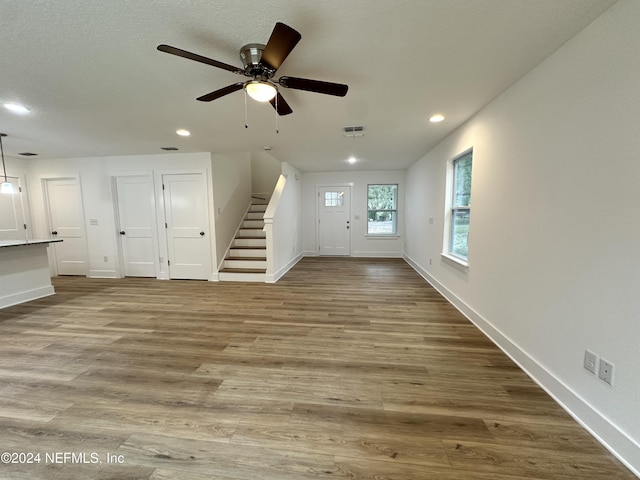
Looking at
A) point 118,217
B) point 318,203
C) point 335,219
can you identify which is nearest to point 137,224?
point 118,217

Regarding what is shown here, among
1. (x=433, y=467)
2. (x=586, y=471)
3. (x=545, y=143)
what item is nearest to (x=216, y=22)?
(x=545, y=143)

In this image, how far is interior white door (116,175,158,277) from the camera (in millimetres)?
4973

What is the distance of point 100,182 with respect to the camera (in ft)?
16.4

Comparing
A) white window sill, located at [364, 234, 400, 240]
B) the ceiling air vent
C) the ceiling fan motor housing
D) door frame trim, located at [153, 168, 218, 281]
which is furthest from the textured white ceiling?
white window sill, located at [364, 234, 400, 240]

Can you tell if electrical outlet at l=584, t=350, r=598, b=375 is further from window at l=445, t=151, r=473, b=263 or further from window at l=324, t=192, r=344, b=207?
window at l=324, t=192, r=344, b=207

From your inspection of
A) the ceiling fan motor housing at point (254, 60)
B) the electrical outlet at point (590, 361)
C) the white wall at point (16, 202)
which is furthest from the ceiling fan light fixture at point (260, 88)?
the white wall at point (16, 202)

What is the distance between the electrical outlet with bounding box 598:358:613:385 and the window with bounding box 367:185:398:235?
5.71m

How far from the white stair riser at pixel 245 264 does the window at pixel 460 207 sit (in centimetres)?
339

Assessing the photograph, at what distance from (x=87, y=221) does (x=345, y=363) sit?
19.2ft

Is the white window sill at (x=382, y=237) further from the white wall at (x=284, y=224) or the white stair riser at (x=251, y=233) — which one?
the white stair riser at (x=251, y=233)

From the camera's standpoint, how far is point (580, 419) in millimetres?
1530

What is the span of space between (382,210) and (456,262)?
3.83 metres

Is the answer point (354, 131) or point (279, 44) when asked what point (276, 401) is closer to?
point (279, 44)

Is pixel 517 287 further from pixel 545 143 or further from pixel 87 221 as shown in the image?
pixel 87 221
